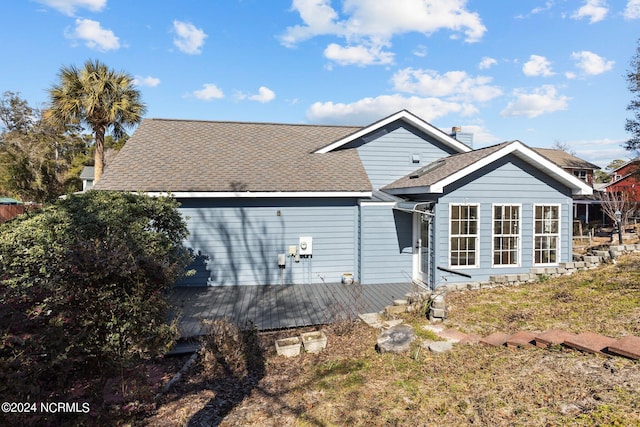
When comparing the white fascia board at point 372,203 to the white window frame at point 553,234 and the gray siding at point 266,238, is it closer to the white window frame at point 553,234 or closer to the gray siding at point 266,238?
the gray siding at point 266,238

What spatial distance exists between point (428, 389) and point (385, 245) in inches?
257

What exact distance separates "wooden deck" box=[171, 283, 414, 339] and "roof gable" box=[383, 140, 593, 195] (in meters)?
3.08

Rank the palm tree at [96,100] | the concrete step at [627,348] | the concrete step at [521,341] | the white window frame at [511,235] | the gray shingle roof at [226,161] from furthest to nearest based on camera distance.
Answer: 1. the palm tree at [96,100]
2. the gray shingle roof at [226,161]
3. the white window frame at [511,235]
4. the concrete step at [521,341]
5. the concrete step at [627,348]

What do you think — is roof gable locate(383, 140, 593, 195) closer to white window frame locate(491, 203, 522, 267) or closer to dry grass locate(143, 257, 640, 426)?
white window frame locate(491, 203, 522, 267)

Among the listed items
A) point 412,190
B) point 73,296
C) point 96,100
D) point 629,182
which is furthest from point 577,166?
point 73,296

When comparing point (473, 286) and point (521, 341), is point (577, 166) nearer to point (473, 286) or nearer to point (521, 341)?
point (473, 286)

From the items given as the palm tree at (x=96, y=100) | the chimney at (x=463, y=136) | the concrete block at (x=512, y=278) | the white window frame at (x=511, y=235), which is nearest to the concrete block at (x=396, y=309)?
the white window frame at (x=511, y=235)

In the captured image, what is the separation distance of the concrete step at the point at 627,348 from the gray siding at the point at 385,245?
629 centimetres

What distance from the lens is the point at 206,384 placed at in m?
4.42

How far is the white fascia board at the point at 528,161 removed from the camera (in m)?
8.51

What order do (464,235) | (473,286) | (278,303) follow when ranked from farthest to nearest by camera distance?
1. (464,235)
2. (473,286)
3. (278,303)

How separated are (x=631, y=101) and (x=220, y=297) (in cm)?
3305

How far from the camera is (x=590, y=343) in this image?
434 centimetres

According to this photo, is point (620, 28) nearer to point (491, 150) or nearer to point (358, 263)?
point (491, 150)
